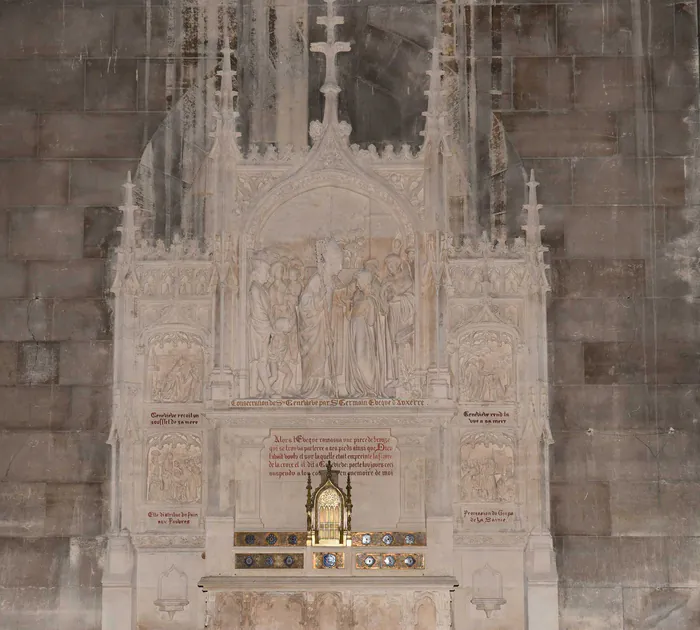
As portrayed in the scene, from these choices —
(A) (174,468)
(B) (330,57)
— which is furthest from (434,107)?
(A) (174,468)

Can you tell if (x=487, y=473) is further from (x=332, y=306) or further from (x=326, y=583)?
(x=332, y=306)

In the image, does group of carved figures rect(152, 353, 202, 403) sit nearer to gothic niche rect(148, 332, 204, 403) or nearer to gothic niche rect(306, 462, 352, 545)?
gothic niche rect(148, 332, 204, 403)

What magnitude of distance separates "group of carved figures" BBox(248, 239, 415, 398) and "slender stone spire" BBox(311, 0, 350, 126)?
165 cm

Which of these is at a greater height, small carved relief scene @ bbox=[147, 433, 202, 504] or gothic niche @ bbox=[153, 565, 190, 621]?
small carved relief scene @ bbox=[147, 433, 202, 504]

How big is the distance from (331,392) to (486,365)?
193cm

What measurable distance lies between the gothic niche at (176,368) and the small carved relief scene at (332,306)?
704 mm

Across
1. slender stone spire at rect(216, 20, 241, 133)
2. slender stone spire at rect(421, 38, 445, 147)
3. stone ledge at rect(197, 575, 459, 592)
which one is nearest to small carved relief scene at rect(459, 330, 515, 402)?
stone ledge at rect(197, 575, 459, 592)

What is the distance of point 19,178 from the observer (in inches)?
601

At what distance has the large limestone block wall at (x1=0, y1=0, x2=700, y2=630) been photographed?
14484 millimetres

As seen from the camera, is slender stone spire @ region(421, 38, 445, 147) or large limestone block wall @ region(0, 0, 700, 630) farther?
slender stone spire @ region(421, 38, 445, 147)

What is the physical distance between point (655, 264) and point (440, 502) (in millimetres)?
4110

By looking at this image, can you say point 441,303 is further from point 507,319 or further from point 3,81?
point 3,81

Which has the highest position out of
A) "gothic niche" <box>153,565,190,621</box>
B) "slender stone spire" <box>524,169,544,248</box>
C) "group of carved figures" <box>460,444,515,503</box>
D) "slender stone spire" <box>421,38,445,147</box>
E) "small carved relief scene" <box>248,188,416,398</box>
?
"slender stone spire" <box>421,38,445,147</box>

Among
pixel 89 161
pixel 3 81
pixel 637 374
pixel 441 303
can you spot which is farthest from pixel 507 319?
pixel 3 81
